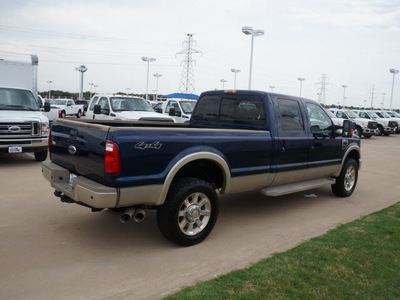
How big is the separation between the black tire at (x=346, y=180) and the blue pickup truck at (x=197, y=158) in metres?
0.36

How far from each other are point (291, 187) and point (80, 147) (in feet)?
10.7

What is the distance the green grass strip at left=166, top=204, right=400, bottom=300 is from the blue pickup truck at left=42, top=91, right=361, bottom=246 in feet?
3.36

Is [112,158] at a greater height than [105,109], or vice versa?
[105,109]

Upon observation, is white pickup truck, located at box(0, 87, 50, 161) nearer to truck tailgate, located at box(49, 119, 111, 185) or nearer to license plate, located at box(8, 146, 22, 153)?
license plate, located at box(8, 146, 22, 153)

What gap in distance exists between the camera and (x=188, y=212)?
438cm

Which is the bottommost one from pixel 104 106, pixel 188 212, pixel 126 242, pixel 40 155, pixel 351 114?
pixel 126 242

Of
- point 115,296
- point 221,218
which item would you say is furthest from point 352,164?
point 115,296

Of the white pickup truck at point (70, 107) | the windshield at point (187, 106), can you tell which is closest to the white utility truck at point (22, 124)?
the windshield at point (187, 106)

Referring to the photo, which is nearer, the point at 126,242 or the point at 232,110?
the point at 126,242

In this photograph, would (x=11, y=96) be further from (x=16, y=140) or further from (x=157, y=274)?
(x=157, y=274)

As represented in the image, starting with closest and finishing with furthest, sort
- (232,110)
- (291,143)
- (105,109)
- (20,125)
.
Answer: (291,143) < (232,110) < (20,125) < (105,109)

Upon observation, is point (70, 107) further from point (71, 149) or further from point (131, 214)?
point (131, 214)

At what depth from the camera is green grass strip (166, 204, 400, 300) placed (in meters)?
3.34

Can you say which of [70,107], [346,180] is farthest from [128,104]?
[70,107]
